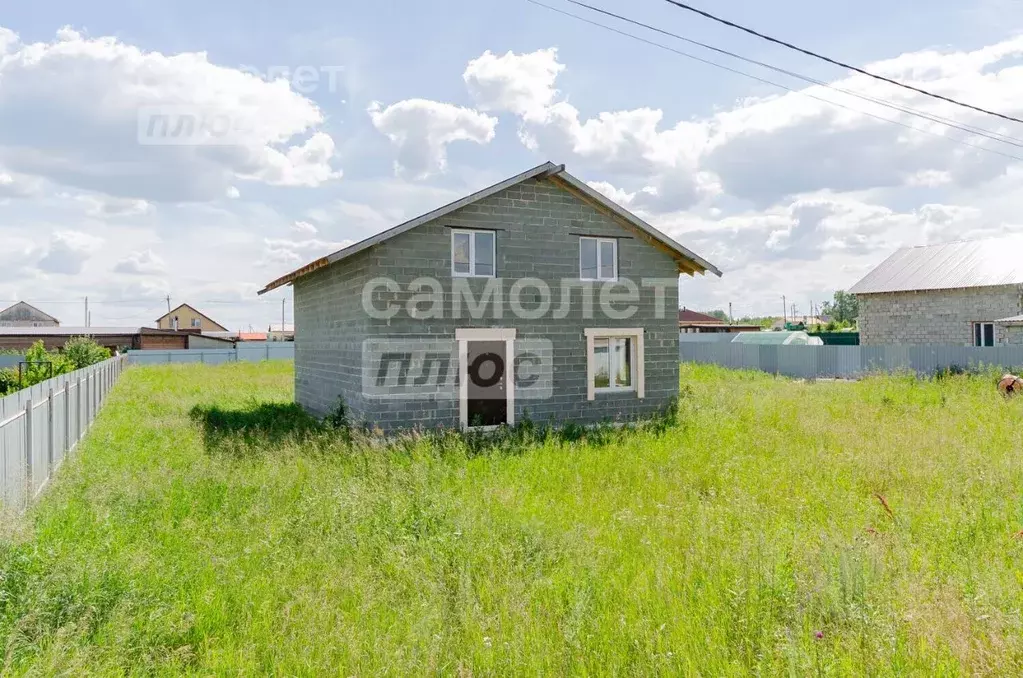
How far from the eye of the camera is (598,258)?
1381 cm

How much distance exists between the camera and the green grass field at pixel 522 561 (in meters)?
4.20

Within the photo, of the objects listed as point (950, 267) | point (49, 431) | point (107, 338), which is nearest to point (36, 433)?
point (49, 431)

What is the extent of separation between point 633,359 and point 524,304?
2.98 meters

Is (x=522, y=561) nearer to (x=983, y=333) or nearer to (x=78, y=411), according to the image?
(x=78, y=411)

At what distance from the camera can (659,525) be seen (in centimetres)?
662

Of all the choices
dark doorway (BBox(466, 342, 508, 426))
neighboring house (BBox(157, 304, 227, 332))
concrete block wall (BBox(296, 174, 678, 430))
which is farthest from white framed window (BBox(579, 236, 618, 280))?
neighboring house (BBox(157, 304, 227, 332))

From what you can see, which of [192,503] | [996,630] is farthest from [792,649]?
[192,503]

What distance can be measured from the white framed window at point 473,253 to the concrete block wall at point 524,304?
0.46 ft

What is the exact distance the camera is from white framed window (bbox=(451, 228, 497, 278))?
12.5 m

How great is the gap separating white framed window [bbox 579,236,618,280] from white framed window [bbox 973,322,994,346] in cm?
2239

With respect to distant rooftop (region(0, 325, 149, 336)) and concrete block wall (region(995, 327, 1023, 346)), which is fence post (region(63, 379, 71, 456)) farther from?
distant rooftop (region(0, 325, 149, 336))

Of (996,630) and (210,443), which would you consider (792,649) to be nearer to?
(996,630)

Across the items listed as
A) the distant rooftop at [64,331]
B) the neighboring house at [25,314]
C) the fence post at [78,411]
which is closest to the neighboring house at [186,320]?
the neighboring house at [25,314]

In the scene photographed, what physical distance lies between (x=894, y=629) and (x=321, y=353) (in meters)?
12.7
